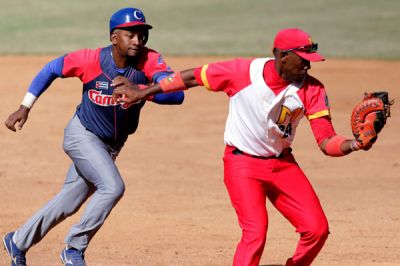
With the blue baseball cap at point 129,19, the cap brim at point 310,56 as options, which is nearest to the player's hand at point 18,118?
the blue baseball cap at point 129,19

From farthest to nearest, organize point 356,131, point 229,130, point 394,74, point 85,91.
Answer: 1. point 394,74
2. point 85,91
3. point 229,130
4. point 356,131

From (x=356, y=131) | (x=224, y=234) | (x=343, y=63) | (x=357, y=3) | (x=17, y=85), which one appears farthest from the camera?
(x=357, y=3)

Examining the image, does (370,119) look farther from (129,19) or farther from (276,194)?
(129,19)

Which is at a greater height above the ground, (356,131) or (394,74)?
(356,131)

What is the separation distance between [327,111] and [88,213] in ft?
6.97

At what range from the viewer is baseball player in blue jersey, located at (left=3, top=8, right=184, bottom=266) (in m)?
8.42

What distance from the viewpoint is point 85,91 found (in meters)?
8.66

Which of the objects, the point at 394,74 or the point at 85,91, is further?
the point at 394,74

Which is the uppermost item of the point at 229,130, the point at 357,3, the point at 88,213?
the point at 229,130

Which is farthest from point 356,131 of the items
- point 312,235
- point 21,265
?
point 21,265

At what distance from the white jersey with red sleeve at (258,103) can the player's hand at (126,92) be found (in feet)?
1.57

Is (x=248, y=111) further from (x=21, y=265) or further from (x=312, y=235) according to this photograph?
(x=21, y=265)

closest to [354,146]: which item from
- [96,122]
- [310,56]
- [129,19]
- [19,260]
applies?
[310,56]

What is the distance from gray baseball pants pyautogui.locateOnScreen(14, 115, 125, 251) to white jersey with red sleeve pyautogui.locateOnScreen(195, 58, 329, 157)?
118cm
